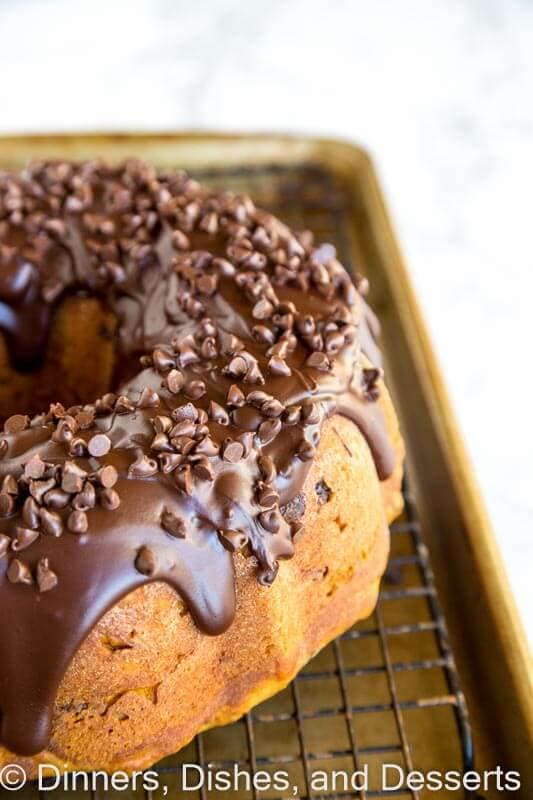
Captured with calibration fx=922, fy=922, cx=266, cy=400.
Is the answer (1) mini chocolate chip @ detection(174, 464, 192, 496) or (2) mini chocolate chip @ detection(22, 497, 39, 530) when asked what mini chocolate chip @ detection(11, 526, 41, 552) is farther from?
(1) mini chocolate chip @ detection(174, 464, 192, 496)

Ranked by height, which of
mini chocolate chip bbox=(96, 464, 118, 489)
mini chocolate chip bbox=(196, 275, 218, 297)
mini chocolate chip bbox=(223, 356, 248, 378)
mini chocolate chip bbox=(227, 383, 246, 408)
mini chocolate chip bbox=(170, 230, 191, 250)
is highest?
mini chocolate chip bbox=(170, 230, 191, 250)

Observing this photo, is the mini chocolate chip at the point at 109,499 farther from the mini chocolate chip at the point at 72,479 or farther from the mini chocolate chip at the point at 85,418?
the mini chocolate chip at the point at 85,418

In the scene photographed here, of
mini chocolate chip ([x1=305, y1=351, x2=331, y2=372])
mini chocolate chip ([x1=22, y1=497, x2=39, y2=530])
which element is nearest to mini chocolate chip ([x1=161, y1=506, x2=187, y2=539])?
mini chocolate chip ([x1=22, y1=497, x2=39, y2=530])

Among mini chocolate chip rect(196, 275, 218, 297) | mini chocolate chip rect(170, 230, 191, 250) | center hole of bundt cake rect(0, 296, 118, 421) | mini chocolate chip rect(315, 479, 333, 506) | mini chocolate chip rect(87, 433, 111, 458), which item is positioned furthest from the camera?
center hole of bundt cake rect(0, 296, 118, 421)

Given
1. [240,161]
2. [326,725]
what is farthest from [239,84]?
[326,725]

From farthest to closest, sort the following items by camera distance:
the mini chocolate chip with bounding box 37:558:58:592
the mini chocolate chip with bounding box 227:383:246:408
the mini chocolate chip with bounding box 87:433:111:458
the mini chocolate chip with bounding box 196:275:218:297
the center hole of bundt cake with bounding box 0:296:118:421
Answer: the center hole of bundt cake with bounding box 0:296:118:421 → the mini chocolate chip with bounding box 196:275:218:297 → the mini chocolate chip with bounding box 227:383:246:408 → the mini chocolate chip with bounding box 87:433:111:458 → the mini chocolate chip with bounding box 37:558:58:592

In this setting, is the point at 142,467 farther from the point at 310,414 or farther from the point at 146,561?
the point at 310,414

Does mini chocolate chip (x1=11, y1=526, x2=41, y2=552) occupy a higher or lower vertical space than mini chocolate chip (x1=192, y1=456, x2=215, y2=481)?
lower

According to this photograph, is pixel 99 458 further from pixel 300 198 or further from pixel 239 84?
pixel 239 84

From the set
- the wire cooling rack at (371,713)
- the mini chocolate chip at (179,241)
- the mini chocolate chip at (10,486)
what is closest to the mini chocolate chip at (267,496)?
the mini chocolate chip at (10,486)
